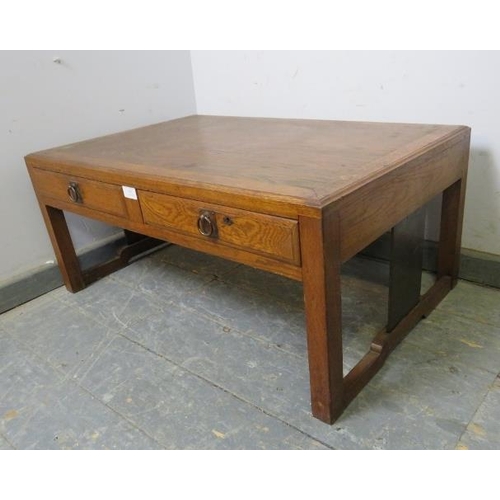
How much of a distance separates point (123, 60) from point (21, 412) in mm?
1160

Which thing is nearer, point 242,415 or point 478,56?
point 242,415

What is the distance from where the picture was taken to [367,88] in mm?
1402

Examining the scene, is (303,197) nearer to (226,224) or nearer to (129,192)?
(226,224)

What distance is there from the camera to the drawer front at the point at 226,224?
0.85 m

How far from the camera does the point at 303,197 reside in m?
0.80

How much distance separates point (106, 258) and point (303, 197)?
1169 mm

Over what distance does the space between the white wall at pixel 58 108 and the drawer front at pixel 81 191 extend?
13 centimetres

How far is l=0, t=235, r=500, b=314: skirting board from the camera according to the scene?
Answer: 137cm

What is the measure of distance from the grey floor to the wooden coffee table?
0.23ft

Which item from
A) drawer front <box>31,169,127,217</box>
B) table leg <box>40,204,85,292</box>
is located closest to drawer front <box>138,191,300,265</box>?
drawer front <box>31,169,127,217</box>

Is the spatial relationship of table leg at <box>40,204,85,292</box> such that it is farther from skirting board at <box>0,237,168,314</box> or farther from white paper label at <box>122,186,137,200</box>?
white paper label at <box>122,186,137,200</box>

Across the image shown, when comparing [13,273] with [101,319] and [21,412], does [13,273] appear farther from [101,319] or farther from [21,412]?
[21,412]

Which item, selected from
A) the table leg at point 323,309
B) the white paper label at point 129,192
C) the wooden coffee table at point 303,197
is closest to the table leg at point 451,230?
the wooden coffee table at point 303,197

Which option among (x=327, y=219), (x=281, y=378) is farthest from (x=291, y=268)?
(x=281, y=378)
